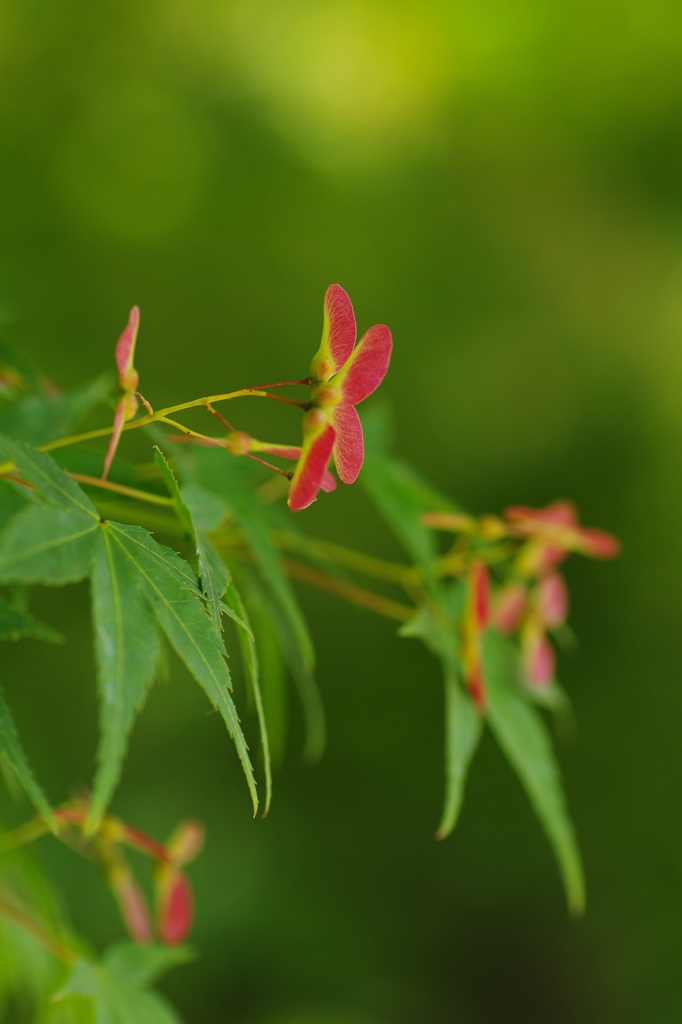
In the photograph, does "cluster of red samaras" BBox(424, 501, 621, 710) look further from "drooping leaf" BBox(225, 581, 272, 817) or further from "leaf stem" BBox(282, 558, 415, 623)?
"drooping leaf" BBox(225, 581, 272, 817)

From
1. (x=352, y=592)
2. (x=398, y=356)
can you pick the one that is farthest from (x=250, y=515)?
(x=398, y=356)

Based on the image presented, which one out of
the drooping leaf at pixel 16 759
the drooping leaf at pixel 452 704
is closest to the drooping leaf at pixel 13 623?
the drooping leaf at pixel 16 759

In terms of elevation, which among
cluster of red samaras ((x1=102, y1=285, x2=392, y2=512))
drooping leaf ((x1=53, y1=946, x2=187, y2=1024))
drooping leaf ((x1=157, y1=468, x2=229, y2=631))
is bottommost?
drooping leaf ((x1=53, y1=946, x2=187, y2=1024))

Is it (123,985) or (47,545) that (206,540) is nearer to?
(47,545)

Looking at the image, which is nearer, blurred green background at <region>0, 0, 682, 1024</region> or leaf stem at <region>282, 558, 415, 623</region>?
leaf stem at <region>282, 558, 415, 623</region>

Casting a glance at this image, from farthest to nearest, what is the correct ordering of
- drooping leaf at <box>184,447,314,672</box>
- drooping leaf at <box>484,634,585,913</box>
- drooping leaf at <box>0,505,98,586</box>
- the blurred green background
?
the blurred green background, drooping leaf at <box>484,634,585,913</box>, drooping leaf at <box>184,447,314,672</box>, drooping leaf at <box>0,505,98,586</box>

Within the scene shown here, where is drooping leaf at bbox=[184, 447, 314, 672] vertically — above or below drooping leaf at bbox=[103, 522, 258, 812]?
above

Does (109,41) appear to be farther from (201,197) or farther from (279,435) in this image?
(279,435)

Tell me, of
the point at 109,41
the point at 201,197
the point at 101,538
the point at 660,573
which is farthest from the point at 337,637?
the point at 101,538

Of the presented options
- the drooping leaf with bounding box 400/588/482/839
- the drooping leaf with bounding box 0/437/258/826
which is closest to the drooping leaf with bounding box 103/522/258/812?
the drooping leaf with bounding box 0/437/258/826
